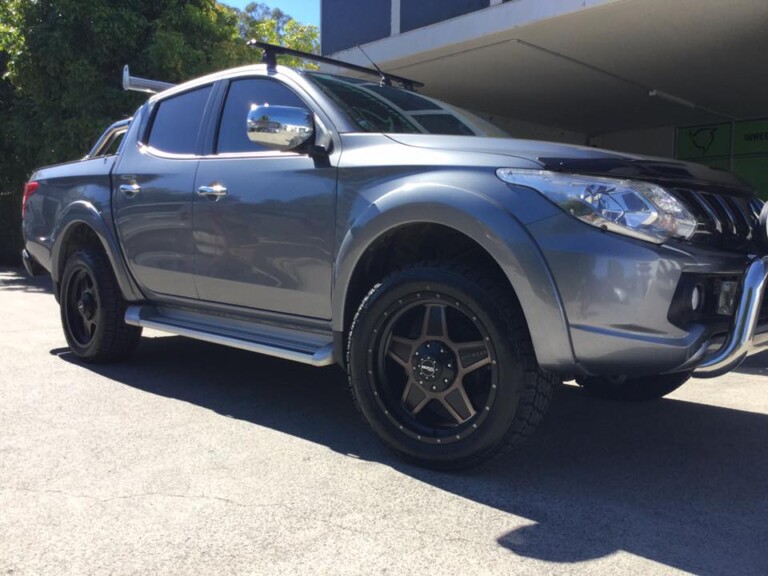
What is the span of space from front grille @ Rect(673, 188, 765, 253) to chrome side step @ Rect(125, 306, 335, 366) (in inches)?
66.5

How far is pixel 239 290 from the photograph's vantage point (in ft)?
12.5

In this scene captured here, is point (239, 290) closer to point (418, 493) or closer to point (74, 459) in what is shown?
point (74, 459)

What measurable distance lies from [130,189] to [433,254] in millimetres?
2277

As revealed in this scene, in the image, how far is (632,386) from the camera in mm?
4156

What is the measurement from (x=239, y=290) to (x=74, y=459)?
3.84 ft

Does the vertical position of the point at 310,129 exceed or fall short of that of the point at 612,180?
it exceeds it

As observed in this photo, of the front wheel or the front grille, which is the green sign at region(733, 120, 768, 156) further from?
the front wheel

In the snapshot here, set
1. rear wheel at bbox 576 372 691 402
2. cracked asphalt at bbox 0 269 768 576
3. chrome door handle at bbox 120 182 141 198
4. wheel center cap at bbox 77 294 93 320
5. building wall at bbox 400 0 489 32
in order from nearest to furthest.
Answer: cracked asphalt at bbox 0 269 768 576
rear wheel at bbox 576 372 691 402
chrome door handle at bbox 120 182 141 198
wheel center cap at bbox 77 294 93 320
building wall at bbox 400 0 489 32

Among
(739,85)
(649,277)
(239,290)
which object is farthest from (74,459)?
(739,85)

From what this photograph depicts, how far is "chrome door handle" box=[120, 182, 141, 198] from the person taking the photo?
4.45 meters

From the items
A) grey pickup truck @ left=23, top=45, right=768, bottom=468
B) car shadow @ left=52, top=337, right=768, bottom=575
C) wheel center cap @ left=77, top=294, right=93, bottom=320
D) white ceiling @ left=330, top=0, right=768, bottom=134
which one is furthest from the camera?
white ceiling @ left=330, top=0, right=768, bottom=134

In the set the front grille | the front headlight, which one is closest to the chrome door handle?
the front headlight

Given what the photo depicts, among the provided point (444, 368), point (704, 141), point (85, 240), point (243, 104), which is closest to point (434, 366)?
point (444, 368)

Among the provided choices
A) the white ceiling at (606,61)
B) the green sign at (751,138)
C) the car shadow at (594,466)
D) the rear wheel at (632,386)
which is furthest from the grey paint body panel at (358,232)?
the green sign at (751,138)
